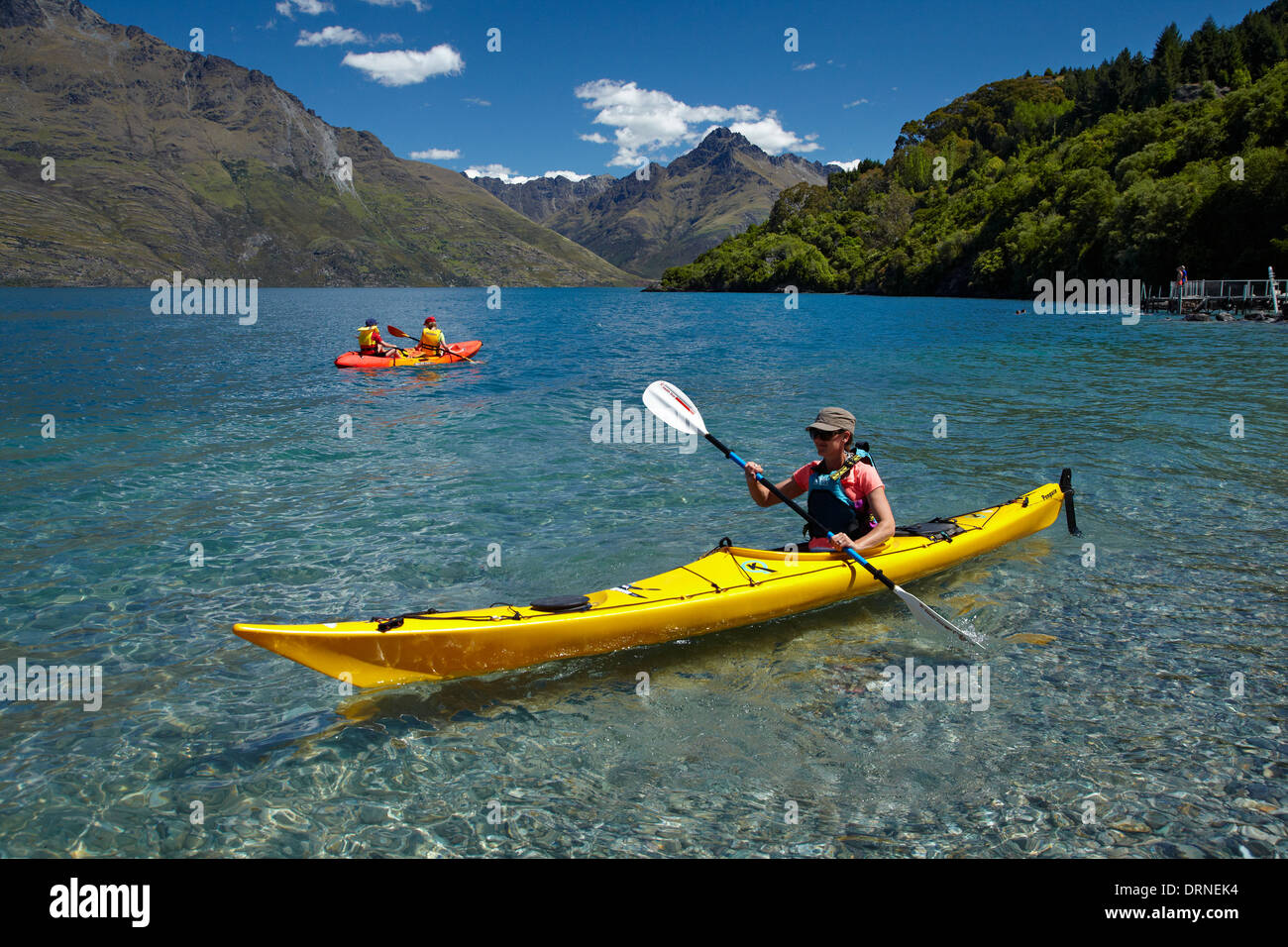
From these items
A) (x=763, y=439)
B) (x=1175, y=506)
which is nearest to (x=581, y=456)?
(x=763, y=439)

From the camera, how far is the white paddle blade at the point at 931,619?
6648mm

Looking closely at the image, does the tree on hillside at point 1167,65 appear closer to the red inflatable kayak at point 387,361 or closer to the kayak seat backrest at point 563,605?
the red inflatable kayak at point 387,361

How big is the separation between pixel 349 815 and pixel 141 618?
163 inches

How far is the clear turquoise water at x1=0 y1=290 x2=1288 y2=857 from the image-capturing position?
14.7 ft

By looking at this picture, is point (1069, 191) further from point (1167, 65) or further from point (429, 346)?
point (429, 346)

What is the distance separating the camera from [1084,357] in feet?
91.8

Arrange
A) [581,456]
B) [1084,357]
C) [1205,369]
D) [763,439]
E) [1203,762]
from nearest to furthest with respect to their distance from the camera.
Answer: [1203,762] < [581,456] < [763,439] < [1205,369] < [1084,357]

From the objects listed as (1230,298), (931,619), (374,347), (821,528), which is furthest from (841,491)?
(1230,298)

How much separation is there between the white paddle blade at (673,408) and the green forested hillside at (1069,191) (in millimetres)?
56360

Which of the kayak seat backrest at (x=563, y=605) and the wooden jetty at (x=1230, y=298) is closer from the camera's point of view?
the kayak seat backrest at (x=563, y=605)

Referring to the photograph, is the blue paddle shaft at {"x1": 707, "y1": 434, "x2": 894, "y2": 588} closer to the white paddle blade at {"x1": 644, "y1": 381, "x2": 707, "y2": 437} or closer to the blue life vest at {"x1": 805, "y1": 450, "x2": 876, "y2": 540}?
the blue life vest at {"x1": 805, "y1": 450, "x2": 876, "y2": 540}

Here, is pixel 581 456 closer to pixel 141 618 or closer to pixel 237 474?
pixel 237 474

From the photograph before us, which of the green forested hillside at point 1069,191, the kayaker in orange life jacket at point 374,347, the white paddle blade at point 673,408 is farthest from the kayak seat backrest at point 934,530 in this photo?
the green forested hillside at point 1069,191

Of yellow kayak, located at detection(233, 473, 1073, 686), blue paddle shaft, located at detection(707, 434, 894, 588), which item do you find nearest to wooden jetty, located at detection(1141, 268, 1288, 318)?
yellow kayak, located at detection(233, 473, 1073, 686)
